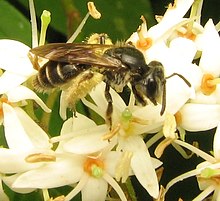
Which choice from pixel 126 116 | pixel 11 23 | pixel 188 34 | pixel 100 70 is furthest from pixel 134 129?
pixel 11 23

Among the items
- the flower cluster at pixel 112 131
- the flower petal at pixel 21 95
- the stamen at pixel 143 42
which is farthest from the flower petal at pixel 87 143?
the stamen at pixel 143 42

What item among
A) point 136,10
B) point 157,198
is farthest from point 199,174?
point 136,10

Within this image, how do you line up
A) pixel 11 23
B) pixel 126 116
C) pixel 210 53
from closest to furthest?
pixel 126 116, pixel 210 53, pixel 11 23

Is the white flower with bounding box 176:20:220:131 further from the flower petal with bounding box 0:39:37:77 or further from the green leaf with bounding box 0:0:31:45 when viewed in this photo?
the green leaf with bounding box 0:0:31:45

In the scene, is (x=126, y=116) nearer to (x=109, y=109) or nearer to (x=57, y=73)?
(x=109, y=109)

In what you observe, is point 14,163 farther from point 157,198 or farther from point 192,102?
point 192,102

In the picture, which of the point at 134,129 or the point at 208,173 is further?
the point at 134,129
